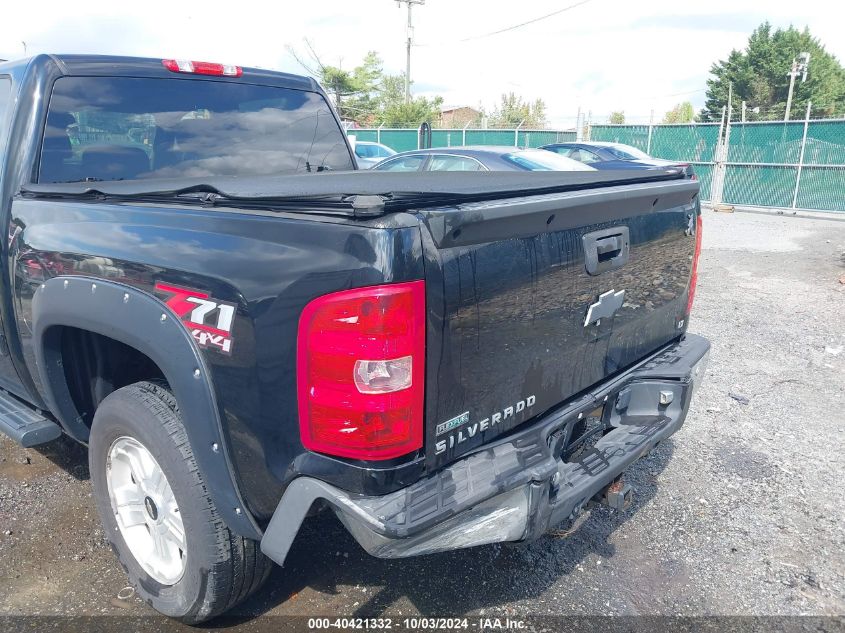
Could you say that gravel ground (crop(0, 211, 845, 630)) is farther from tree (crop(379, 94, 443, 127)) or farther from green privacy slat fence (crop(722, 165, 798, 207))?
tree (crop(379, 94, 443, 127))

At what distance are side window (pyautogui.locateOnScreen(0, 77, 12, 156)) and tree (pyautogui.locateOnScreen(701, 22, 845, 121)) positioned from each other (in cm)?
5654

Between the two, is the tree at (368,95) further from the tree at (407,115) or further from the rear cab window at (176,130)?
the rear cab window at (176,130)

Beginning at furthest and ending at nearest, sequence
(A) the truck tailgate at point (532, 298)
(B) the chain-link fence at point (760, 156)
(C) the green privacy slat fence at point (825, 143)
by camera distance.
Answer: (B) the chain-link fence at point (760, 156)
(C) the green privacy slat fence at point (825, 143)
(A) the truck tailgate at point (532, 298)

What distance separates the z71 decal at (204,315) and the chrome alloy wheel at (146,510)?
2.04 feet

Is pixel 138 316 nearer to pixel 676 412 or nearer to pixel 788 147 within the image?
pixel 676 412

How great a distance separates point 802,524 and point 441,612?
6.16 ft

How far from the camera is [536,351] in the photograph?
85.4 inches

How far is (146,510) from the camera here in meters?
2.48

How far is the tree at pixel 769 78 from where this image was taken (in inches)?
2105

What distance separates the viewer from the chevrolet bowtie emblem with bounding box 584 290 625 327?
2.37 m

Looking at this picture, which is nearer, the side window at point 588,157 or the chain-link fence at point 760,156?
the side window at point 588,157

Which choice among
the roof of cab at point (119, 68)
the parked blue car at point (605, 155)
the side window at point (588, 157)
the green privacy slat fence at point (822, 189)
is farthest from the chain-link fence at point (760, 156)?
the roof of cab at point (119, 68)

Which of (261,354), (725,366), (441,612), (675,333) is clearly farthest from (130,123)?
(725,366)

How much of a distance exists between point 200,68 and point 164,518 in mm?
2320
